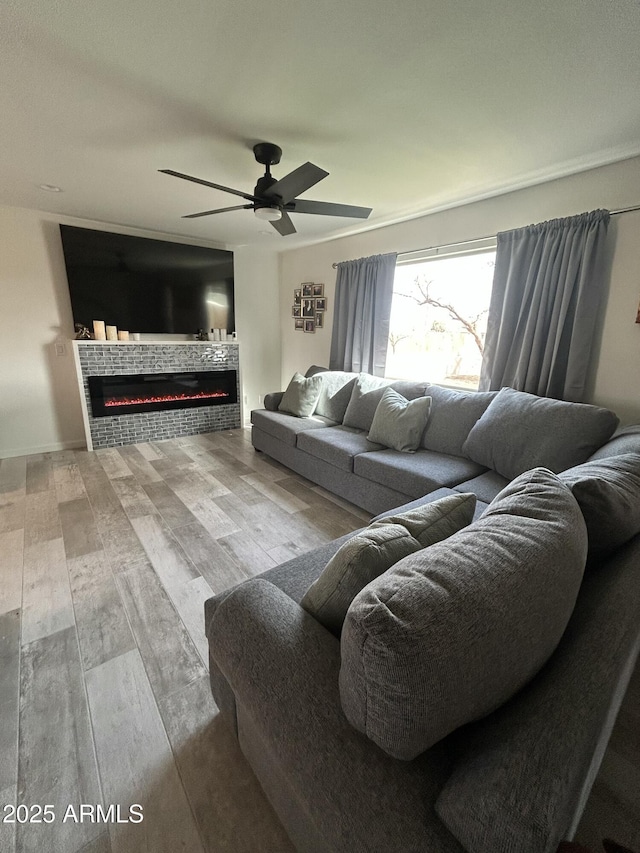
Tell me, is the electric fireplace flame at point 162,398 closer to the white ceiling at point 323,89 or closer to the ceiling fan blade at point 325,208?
the white ceiling at point 323,89

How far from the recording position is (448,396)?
2820 mm

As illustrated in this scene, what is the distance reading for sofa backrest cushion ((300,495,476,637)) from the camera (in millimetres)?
874

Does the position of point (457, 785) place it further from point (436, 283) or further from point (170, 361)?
point (170, 361)

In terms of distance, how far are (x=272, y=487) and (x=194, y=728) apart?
6.42ft

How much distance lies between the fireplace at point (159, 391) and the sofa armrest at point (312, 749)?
366 centimetres

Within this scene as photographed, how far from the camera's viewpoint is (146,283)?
162 inches

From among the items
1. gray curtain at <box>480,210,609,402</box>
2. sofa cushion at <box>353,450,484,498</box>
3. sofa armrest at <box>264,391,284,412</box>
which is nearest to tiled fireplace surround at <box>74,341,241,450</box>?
sofa armrest at <box>264,391,284,412</box>

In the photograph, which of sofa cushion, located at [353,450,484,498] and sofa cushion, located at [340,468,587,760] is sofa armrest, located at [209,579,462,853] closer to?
sofa cushion, located at [340,468,587,760]

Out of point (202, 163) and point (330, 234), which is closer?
point (202, 163)

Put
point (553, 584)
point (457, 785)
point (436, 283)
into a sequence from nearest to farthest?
point (457, 785)
point (553, 584)
point (436, 283)

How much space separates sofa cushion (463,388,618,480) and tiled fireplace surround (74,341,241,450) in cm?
332

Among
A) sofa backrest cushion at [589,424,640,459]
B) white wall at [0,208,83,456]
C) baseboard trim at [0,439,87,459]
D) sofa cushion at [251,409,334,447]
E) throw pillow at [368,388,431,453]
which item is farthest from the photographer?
baseboard trim at [0,439,87,459]

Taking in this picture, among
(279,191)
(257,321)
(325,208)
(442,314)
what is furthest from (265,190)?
(257,321)

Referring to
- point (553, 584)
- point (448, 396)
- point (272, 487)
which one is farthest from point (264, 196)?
point (553, 584)
